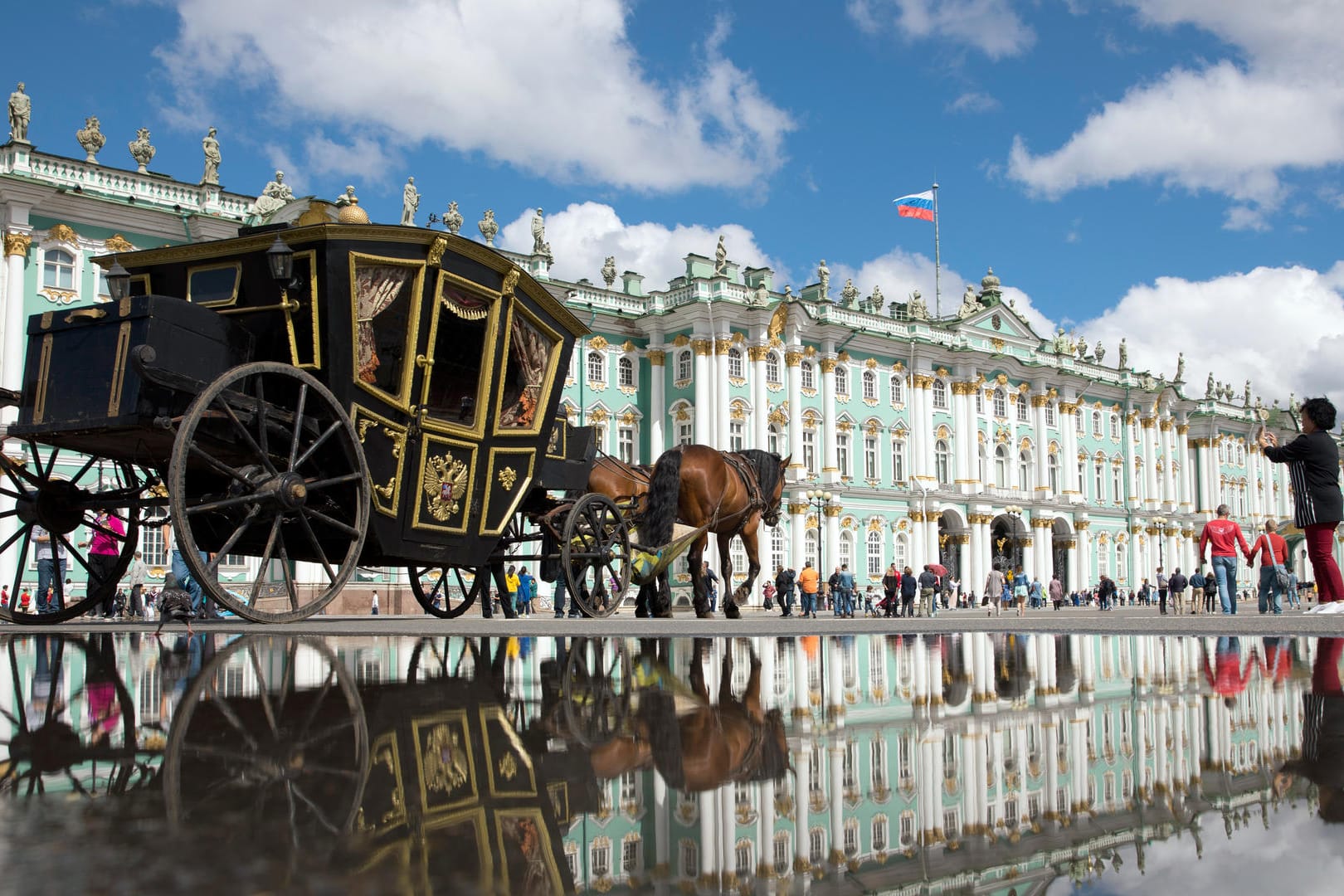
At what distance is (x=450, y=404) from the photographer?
31.7ft

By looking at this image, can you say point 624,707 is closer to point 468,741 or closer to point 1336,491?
point 468,741

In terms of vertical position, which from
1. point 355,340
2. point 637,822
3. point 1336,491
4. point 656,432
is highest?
point 656,432

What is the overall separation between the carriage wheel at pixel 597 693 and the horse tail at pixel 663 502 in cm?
629

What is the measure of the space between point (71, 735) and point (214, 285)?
5.64 m

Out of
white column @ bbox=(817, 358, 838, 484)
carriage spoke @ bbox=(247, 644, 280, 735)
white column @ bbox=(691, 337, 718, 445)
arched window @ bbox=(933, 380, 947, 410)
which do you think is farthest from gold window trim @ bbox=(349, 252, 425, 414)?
arched window @ bbox=(933, 380, 947, 410)

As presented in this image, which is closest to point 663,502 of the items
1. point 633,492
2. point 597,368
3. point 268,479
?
point 633,492

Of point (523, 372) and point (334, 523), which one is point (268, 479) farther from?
point (523, 372)

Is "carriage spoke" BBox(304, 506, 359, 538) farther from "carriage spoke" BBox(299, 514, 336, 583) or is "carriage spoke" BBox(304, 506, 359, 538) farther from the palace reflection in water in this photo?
the palace reflection in water

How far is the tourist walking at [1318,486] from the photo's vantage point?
10602 millimetres

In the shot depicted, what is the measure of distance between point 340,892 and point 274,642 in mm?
6600

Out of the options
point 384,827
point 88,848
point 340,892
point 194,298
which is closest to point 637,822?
point 384,827

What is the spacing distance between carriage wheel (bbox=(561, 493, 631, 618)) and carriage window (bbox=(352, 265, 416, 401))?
3.93 meters

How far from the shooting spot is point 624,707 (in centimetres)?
425

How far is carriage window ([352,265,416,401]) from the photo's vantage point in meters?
8.53
